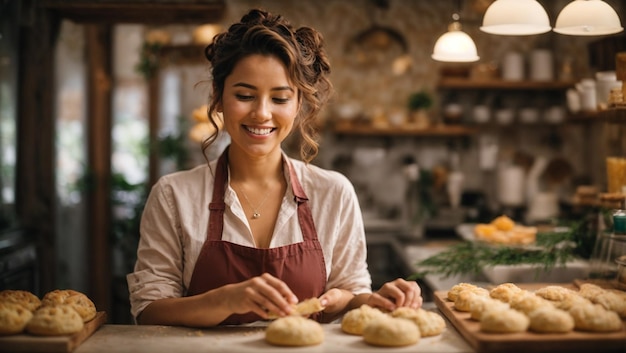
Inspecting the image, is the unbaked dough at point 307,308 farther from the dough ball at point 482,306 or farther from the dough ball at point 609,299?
the dough ball at point 609,299

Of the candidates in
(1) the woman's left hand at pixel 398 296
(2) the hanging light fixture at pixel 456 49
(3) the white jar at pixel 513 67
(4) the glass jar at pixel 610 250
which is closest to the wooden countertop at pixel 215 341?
(1) the woman's left hand at pixel 398 296

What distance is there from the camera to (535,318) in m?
1.88

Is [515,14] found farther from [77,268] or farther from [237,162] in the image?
[77,268]

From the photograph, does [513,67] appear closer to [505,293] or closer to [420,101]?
[420,101]

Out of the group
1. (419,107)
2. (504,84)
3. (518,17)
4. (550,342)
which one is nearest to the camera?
(550,342)

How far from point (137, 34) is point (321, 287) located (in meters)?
5.30

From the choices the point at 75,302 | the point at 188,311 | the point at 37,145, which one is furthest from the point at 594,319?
the point at 37,145

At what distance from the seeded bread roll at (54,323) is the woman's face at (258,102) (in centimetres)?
78

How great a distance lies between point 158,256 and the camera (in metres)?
2.36

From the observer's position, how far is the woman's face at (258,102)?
7.52 feet

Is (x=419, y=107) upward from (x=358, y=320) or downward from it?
upward

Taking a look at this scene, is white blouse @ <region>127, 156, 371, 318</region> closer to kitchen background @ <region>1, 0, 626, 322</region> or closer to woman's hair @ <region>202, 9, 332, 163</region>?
woman's hair @ <region>202, 9, 332, 163</region>

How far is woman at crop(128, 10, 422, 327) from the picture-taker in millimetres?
2303

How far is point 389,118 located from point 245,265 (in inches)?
188
